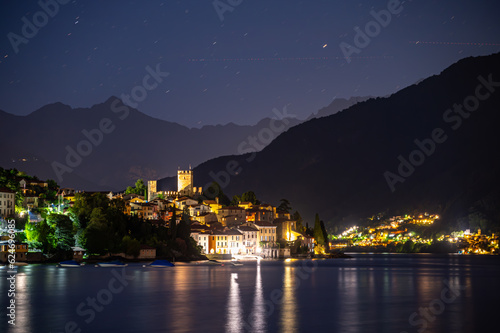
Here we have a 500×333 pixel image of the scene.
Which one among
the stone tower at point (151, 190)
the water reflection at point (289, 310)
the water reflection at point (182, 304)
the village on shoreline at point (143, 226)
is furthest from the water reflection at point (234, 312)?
the stone tower at point (151, 190)

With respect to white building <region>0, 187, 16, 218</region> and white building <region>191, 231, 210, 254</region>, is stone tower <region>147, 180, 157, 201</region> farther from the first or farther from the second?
white building <region>0, 187, 16, 218</region>

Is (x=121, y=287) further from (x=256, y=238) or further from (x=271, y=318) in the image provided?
(x=256, y=238)

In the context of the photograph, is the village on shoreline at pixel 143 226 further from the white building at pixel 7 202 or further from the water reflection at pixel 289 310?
the water reflection at pixel 289 310

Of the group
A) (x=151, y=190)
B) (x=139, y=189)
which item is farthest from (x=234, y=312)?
(x=139, y=189)

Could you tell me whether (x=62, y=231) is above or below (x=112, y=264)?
above

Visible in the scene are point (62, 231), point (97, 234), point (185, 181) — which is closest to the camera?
point (62, 231)

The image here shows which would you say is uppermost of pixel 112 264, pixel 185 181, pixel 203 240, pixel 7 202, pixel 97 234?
pixel 185 181

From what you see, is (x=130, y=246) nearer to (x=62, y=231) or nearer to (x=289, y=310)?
(x=62, y=231)
